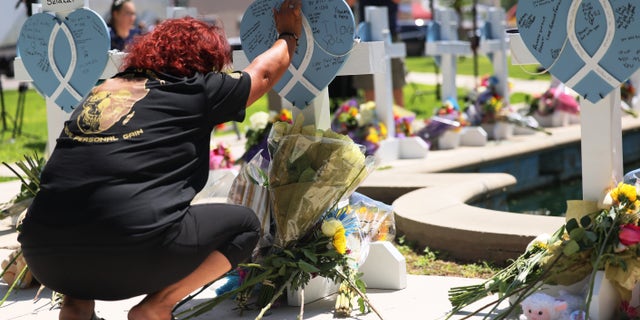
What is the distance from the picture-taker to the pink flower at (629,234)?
3.00 m

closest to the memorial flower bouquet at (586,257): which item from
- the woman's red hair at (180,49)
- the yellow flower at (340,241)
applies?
the yellow flower at (340,241)

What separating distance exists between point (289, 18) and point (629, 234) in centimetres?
145

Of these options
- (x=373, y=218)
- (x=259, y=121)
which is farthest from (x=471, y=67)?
(x=373, y=218)

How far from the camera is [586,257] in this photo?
315cm

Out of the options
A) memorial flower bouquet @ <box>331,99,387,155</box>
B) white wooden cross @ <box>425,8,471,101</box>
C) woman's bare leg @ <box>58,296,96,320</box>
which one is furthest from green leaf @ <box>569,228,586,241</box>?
white wooden cross @ <box>425,8,471,101</box>

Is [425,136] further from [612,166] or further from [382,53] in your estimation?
[612,166]

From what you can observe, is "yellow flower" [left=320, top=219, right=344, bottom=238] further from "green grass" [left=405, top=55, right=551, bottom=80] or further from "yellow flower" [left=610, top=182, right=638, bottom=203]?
"green grass" [left=405, top=55, right=551, bottom=80]

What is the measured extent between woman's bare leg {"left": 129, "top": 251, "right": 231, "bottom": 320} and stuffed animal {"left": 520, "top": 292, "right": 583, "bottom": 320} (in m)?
1.02

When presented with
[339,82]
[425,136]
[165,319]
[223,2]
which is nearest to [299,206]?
[165,319]

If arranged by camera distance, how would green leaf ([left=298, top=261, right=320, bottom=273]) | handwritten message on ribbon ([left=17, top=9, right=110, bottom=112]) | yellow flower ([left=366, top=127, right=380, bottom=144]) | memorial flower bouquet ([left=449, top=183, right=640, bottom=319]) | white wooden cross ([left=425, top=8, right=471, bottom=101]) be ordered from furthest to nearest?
white wooden cross ([left=425, top=8, right=471, bottom=101]), yellow flower ([left=366, top=127, right=380, bottom=144]), handwritten message on ribbon ([left=17, top=9, right=110, bottom=112]), green leaf ([left=298, top=261, right=320, bottom=273]), memorial flower bouquet ([left=449, top=183, right=640, bottom=319])

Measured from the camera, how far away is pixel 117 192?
280 cm

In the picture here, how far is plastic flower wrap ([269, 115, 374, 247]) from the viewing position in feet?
11.6

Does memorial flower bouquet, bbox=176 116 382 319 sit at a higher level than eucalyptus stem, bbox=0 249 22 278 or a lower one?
higher

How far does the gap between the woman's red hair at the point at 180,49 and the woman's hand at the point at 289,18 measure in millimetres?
450
